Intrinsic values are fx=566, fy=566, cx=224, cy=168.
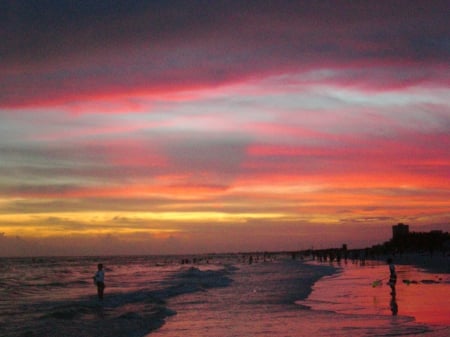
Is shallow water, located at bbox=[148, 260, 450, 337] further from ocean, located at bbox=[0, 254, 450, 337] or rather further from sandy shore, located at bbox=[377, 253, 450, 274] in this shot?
sandy shore, located at bbox=[377, 253, 450, 274]

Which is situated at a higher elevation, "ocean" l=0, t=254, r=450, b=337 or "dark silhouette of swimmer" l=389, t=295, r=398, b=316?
"dark silhouette of swimmer" l=389, t=295, r=398, b=316

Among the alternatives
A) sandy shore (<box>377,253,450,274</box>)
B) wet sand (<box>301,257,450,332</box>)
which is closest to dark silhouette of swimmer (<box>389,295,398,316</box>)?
wet sand (<box>301,257,450,332</box>)

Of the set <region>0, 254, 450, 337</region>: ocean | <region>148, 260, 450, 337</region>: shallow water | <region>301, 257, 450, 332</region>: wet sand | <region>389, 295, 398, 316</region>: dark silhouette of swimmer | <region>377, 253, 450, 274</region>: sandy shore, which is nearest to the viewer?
<region>148, 260, 450, 337</region>: shallow water

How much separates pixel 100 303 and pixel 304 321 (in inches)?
531

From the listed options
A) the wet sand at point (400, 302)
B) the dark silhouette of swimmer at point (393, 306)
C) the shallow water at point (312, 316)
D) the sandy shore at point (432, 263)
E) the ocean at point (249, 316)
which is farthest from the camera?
the sandy shore at point (432, 263)

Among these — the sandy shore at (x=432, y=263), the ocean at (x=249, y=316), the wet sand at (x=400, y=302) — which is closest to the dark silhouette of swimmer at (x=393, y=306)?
the wet sand at (x=400, y=302)

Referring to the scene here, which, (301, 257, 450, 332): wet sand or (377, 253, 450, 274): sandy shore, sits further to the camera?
(377, 253, 450, 274): sandy shore

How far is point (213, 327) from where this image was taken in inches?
738

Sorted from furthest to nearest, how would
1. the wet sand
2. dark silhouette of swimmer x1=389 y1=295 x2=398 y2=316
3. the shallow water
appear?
dark silhouette of swimmer x1=389 y1=295 x2=398 y2=316
the wet sand
the shallow water

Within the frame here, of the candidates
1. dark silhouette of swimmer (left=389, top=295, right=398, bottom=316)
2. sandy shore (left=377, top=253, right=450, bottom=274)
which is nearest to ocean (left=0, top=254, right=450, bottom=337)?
dark silhouette of swimmer (left=389, top=295, right=398, bottom=316)

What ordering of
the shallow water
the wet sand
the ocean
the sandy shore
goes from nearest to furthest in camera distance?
the shallow water, the ocean, the wet sand, the sandy shore

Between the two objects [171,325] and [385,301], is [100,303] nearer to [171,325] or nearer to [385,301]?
[171,325]

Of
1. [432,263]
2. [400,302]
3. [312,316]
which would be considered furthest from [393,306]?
[432,263]

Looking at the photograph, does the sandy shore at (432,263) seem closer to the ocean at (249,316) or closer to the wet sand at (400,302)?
the wet sand at (400,302)
